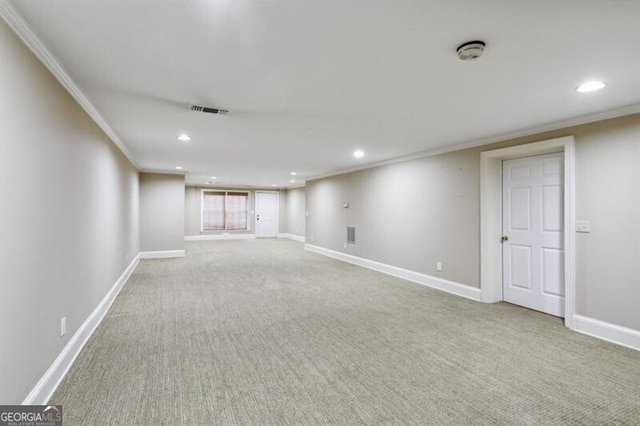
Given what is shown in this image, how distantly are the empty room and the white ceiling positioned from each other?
0.06 ft

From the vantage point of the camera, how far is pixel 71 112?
8.46 feet

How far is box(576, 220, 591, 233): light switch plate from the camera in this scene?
3.30m

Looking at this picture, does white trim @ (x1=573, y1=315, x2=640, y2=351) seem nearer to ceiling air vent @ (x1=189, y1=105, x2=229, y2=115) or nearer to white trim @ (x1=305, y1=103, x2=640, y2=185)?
white trim @ (x1=305, y1=103, x2=640, y2=185)

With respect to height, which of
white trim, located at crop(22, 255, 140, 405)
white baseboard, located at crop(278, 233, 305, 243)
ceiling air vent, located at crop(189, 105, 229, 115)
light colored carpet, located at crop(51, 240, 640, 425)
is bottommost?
light colored carpet, located at crop(51, 240, 640, 425)

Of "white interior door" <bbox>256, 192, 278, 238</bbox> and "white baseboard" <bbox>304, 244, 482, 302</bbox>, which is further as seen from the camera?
"white interior door" <bbox>256, 192, 278, 238</bbox>

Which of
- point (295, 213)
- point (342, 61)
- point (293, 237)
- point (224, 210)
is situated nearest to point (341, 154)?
point (342, 61)

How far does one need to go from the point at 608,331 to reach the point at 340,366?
2.83m

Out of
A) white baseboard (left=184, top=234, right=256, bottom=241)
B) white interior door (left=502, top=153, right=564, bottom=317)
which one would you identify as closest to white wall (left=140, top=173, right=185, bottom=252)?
white baseboard (left=184, top=234, right=256, bottom=241)

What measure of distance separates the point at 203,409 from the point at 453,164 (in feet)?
15.0

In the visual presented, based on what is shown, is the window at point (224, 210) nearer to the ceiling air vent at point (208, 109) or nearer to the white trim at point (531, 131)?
the white trim at point (531, 131)

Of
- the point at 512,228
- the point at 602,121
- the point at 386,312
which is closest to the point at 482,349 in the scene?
the point at 386,312

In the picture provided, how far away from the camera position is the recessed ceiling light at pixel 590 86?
244 cm

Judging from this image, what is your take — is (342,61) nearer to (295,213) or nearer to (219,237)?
(295,213)

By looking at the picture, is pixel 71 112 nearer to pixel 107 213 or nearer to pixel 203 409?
pixel 107 213
